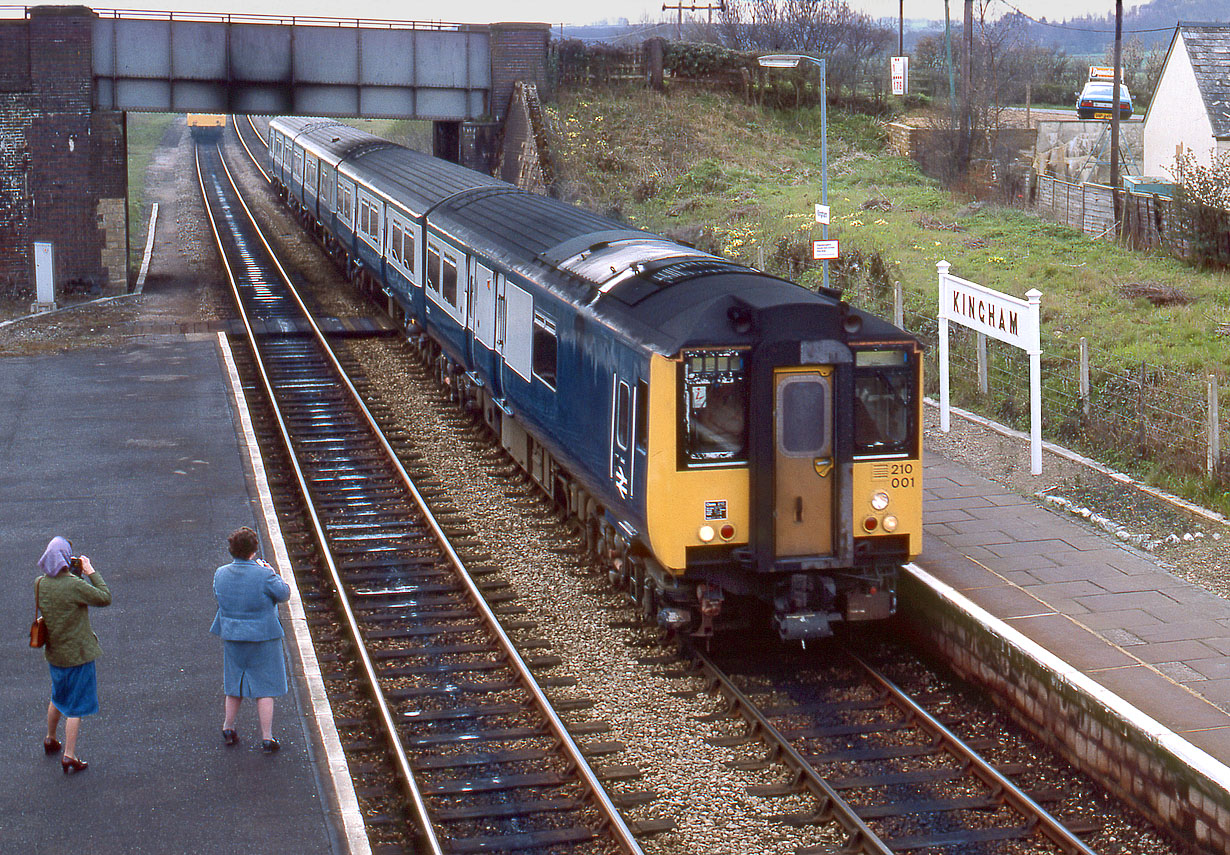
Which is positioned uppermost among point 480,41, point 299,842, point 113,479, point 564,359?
point 480,41

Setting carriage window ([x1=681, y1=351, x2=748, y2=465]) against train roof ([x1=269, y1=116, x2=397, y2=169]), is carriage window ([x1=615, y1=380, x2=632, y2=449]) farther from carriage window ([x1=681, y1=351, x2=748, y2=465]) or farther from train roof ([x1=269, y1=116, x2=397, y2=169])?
train roof ([x1=269, y1=116, x2=397, y2=169])

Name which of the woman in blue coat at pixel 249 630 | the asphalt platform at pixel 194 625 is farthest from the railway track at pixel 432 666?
the woman in blue coat at pixel 249 630

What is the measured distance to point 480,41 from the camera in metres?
34.2

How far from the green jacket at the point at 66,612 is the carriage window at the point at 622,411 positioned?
3954 mm

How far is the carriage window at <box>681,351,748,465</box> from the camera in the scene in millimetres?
9617

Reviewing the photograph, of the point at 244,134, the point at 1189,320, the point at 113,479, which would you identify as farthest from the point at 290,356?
the point at 244,134

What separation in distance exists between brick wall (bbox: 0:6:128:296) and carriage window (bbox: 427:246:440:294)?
1246cm

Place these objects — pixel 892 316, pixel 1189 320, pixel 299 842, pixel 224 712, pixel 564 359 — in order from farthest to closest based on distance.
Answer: pixel 892 316, pixel 1189 320, pixel 564 359, pixel 224 712, pixel 299 842

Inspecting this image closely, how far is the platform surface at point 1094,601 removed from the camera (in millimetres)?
8875

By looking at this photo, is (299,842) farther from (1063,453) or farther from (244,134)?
(244,134)

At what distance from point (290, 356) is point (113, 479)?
27.0 ft

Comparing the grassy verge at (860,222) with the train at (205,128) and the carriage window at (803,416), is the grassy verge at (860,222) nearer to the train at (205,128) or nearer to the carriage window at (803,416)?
the carriage window at (803,416)

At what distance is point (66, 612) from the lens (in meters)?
8.07

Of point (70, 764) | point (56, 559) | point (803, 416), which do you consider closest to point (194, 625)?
point (70, 764)
